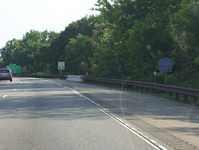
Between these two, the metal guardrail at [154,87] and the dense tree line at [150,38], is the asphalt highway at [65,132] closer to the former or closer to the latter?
the metal guardrail at [154,87]

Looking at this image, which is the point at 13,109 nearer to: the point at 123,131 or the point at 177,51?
the point at 123,131

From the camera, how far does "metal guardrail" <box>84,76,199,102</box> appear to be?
1691 cm

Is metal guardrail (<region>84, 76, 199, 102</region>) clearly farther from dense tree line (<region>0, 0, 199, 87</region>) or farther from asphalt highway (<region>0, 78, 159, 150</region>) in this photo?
asphalt highway (<region>0, 78, 159, 150</region>)

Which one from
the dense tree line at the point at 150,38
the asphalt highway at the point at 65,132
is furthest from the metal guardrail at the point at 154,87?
the asphalt highway at the point at 65,132

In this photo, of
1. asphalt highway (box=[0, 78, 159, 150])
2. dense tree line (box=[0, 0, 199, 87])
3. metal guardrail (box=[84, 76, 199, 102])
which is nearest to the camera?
asphalt highway (box=[0, 78, 159, 150])

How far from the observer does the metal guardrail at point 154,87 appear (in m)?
16.9

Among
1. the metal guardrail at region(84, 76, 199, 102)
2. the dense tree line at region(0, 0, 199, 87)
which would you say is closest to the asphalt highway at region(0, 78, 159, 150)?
the metal guardrail at region(84, 76, 199, 102)

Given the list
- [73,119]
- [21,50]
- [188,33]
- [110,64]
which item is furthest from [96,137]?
[21,50]

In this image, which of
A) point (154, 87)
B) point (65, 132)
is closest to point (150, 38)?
point (154, 87)

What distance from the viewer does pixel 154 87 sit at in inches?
880

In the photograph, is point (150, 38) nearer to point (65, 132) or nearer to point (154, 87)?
point (154, 87)

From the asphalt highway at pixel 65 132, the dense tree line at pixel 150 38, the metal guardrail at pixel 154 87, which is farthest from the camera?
the dense tree line at pixel 150 38

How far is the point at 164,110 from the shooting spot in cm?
1432

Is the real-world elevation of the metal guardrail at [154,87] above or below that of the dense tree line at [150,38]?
below
